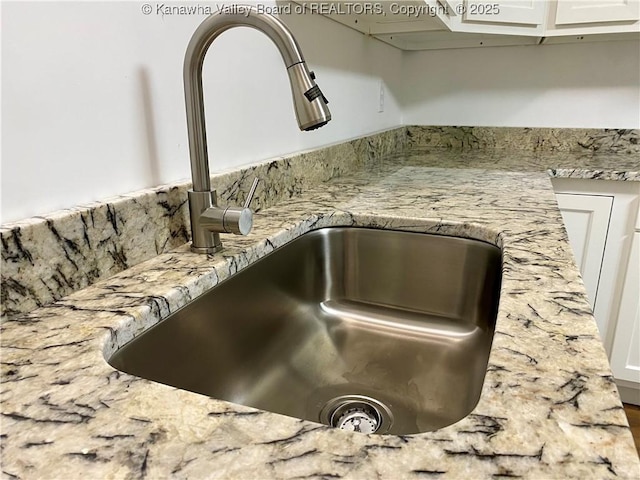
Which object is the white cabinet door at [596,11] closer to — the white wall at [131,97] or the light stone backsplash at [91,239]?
the white wall at [131,97]

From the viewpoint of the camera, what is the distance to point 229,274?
2.29ft

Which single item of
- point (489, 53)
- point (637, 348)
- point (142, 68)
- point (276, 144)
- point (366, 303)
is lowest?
point (637, 348)

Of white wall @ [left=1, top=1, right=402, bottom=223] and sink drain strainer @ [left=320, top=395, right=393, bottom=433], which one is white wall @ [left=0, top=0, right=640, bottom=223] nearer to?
white wall @ [left=1, top=1, right=402, bottom=223]

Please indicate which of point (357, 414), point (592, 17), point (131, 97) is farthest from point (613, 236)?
point (131, 97)

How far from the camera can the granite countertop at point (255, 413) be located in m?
0.31

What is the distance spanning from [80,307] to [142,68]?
38 centimetres

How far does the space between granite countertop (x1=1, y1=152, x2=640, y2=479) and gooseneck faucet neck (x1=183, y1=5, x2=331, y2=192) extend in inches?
6.5

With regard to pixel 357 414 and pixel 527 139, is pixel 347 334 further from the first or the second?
pixel 527 139

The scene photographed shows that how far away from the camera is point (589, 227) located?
1.60m

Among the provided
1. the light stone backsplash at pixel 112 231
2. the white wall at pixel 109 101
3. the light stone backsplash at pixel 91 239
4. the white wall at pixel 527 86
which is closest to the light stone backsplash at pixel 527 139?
the white wall at pixel 527 86

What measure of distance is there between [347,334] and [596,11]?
1579 millimetres

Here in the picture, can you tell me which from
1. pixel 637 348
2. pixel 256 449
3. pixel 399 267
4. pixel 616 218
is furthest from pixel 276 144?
pixel 637 348

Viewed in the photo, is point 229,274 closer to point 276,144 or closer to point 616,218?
point 276,144

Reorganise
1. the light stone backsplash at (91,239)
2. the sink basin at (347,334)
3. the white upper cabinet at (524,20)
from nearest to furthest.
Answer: the light stone backsplash at (91,239)
the sink basin at (347,334)
the white upper cabinet at (524,20)
